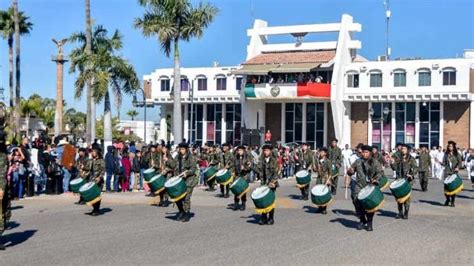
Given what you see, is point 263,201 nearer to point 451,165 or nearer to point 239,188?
point 239,188

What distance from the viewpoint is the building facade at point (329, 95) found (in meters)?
54.2

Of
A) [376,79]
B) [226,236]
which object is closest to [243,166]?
[226,236]

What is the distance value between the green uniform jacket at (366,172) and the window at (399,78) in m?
41.9

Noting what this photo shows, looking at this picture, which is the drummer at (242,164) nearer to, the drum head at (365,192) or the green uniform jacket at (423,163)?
the drum head at (365,192)

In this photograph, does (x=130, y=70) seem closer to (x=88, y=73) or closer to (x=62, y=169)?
(x=88, y=73)

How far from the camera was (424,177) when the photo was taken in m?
26.2

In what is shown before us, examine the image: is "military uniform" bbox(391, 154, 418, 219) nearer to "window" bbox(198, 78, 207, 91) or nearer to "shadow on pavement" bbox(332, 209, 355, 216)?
"shadow on pavement" bbox(332, 209, 355, 216)

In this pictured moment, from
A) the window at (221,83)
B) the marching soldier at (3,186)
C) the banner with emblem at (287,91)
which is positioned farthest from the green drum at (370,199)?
the window at (221,83)

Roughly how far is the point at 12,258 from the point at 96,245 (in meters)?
1.61

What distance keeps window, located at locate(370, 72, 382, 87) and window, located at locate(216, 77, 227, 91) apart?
1316cm

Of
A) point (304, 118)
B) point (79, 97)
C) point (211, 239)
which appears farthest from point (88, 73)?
point (304, 118)

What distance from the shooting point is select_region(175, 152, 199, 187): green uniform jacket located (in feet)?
50.6

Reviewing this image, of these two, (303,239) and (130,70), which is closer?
(303,239)

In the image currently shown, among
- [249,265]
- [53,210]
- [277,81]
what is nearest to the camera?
[249,265]
